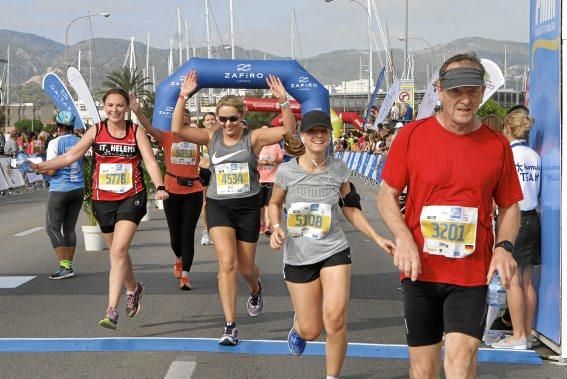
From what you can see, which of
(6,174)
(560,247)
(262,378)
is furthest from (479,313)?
(6,174)

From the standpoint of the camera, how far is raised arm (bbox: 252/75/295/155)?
27.1 ft

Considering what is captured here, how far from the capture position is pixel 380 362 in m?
7.36

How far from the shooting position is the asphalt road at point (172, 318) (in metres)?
7.08

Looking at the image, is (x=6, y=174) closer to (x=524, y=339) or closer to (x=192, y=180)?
(x=192, y=180)

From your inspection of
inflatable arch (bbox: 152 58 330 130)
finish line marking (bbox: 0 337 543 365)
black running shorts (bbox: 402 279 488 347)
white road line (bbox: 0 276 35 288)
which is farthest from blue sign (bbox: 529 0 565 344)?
inflatable arch (bbox: 152 58 330 130)

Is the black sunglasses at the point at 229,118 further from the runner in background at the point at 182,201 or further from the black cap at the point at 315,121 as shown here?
the runner in background at the point at 182,201

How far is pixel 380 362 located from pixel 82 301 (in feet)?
12.8

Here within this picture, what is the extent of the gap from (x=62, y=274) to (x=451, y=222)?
7964mm

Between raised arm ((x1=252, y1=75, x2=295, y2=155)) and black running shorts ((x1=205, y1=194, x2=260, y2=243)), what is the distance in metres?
0.47

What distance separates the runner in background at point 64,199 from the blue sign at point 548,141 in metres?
5.94

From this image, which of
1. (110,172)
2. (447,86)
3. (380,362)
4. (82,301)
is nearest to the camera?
(447,86)

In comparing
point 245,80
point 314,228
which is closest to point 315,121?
point 314,228

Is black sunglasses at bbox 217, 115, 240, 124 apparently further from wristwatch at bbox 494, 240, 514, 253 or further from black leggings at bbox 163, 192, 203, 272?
wristwatch at bbox 494, 240, 514, 253

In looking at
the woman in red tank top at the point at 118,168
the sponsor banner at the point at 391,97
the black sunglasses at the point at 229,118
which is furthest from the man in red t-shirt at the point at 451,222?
the sponsor banner at the point at 391,97
